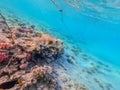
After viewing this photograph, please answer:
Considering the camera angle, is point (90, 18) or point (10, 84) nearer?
point (10, 84)

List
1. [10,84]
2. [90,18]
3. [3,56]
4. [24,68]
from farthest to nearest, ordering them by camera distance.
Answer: [90,18], [24,68], [3,56], [10,84]

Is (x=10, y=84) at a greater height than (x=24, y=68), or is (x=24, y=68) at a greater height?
(x=24, y=68)

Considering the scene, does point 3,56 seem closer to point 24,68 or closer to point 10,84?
point 24,68

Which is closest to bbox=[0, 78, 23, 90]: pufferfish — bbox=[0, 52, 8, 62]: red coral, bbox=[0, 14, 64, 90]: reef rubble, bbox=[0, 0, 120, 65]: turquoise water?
bbox=[0, 14, 64, 90]: reef rubble

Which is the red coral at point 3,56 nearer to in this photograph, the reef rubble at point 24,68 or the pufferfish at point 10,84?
the reef rubble at point 24,68

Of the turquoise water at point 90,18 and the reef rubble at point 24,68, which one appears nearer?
the reef rubble at point 24,68

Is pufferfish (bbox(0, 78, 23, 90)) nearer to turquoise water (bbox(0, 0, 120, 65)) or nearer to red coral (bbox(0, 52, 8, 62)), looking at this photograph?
red coral (bbox(0, 52, 8, 62))

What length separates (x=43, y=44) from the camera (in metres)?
7.86

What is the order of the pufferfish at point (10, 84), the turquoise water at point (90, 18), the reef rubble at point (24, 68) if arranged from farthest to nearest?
the turquoise water at point (90, 18)
the reef rubble at point (24, 68)
the pufferfish at point (10, 84)

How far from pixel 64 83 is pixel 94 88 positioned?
2.77m

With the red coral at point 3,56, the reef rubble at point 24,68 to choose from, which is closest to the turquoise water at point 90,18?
the reef rubble at point 24,68

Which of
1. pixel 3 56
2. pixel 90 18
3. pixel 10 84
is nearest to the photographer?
pixel 10 84

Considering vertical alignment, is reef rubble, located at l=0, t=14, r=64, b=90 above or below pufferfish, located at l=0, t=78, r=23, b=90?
above

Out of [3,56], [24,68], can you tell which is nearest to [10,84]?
Answer: [24,68]
